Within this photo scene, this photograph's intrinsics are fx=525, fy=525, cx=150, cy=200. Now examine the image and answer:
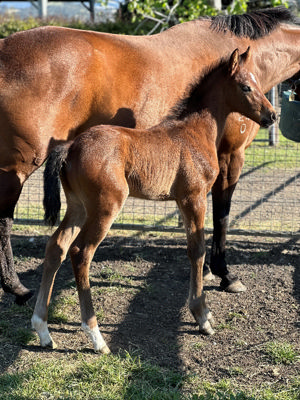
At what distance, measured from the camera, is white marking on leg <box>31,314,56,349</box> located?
11.7 feet

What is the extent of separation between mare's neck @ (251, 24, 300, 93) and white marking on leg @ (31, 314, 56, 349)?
2.87 m

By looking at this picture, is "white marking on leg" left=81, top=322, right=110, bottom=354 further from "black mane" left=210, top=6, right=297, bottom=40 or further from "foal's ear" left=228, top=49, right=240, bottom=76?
"black mane" left=210, top=6, right=297, bottom=40

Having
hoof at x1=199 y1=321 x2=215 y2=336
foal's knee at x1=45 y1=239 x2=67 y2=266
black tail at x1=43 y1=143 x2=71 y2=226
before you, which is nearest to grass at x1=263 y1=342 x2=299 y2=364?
hoof at x1=199 y1=321 x2=215 y2=336

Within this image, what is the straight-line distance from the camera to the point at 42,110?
378cm

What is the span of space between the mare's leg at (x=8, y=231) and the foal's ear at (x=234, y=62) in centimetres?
177

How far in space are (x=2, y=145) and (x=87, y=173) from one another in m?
0.82

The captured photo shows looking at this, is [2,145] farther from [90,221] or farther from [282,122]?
[282,122]

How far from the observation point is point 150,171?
360 centimetres

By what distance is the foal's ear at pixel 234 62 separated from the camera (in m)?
3.85

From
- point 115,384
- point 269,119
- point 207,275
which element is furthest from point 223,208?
point 115,384

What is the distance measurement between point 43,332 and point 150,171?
131 centimetres

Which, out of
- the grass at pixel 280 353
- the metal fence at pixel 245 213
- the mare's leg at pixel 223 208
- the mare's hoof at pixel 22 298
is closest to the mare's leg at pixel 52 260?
the mare's hoof at pixel 22 298

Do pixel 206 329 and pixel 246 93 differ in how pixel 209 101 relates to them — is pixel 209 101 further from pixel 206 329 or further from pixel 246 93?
pixel 206 329

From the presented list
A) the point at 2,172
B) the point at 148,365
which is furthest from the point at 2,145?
the point at 148,365
